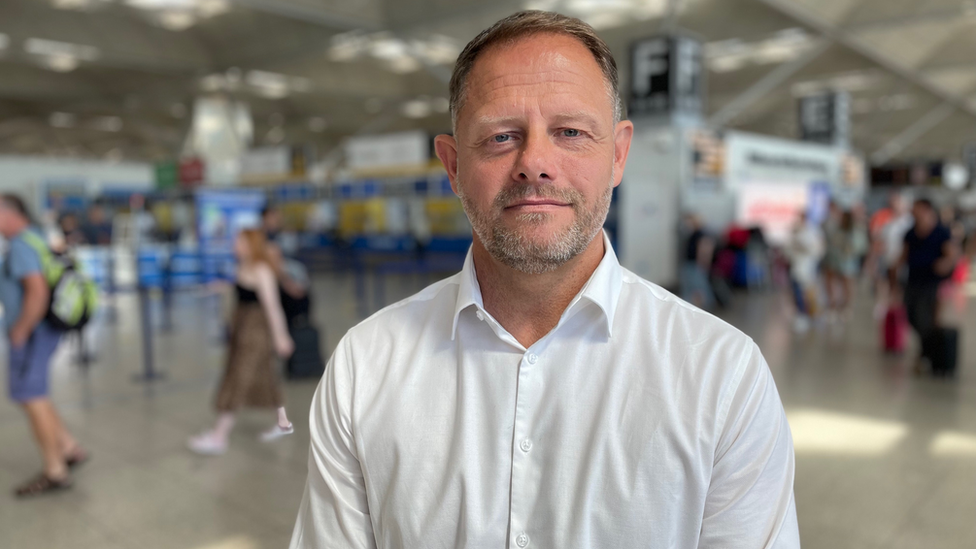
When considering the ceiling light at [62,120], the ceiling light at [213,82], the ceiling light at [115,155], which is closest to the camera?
the ceiling light at [213,82]

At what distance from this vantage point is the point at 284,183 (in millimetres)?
24000

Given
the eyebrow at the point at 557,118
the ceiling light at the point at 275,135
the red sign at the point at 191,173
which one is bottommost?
the eyebrow at the point at 557,118

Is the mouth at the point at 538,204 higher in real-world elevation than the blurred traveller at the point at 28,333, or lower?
higher

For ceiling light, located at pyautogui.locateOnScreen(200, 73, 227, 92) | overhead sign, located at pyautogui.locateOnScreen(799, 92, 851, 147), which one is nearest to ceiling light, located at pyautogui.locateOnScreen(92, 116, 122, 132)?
ceiling light, located at pyautogui.locateOnScreen(200, 73, 227, 92)

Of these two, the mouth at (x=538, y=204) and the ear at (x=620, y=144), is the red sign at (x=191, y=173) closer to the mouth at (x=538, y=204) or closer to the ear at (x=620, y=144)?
the ear at (x=620, y=144)

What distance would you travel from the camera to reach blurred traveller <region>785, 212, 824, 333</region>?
→ 29.6ft

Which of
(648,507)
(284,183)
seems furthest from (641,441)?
(284,183)

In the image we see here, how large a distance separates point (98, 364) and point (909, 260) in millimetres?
8664

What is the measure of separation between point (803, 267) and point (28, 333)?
28.7ft

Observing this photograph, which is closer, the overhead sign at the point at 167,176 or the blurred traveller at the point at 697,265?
the blurred traveller at the point at 697,265

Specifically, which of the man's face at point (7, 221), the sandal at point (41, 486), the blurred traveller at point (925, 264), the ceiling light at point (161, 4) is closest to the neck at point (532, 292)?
Answer: the man's face at point (7, 221)

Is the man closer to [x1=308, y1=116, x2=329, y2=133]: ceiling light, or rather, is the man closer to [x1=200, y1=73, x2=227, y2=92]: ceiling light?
[x1=200, y1=73, x2=227, y2=92]: ceiling light

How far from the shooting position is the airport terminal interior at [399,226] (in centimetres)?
425

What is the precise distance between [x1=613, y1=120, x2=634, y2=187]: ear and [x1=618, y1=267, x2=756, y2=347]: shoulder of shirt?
7.5 inches
